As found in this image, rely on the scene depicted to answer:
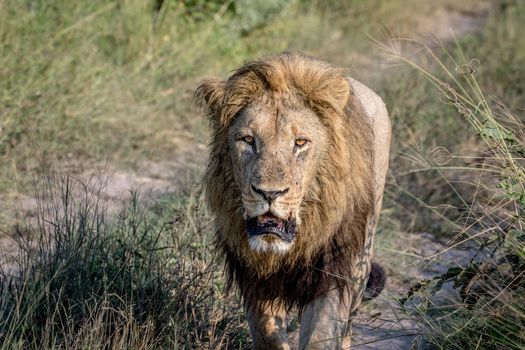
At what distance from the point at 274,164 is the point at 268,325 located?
76 cm

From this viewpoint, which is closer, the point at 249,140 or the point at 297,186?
the point at 297,186

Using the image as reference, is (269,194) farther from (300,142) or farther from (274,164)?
(300,142)

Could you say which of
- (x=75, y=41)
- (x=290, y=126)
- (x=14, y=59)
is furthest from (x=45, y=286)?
(x=75, y=41)

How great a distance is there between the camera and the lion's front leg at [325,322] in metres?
3.91

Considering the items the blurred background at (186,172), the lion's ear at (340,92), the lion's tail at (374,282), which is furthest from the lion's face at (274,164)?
the lion's tail at (374,282)

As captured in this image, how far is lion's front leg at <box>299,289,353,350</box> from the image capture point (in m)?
3.91

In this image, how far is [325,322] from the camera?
3.94 meters

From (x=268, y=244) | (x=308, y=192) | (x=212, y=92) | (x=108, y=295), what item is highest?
(x=212, y=92)

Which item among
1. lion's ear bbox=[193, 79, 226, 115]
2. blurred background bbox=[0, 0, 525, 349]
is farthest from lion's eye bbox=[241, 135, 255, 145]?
blurred background bbox=[0, 0, 525, 349]

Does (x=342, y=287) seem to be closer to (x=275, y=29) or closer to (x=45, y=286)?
(x=45, y=286)

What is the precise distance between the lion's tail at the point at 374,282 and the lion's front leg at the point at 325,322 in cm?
73

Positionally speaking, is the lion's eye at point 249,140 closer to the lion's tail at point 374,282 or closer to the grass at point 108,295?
the grass at point 108,295

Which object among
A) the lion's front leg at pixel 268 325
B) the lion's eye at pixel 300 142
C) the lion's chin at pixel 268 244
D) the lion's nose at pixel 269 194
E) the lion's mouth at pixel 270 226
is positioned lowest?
the lion's front leg at pixel 268 325

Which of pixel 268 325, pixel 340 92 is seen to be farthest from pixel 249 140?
pixel 268 325
